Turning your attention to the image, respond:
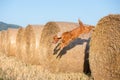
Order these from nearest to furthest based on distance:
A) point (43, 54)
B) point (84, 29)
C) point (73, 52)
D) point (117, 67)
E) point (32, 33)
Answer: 1. point (117, 67)
2. point (84, 29)
3. point (73, 52)
4. point (43, 54)
5. point (32, 33)

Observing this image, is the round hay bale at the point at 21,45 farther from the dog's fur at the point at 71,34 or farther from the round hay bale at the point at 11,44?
the dog's fur at the point at 71,34

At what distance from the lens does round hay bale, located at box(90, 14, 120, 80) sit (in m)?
6.14

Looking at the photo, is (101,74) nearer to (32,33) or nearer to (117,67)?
(117,67)

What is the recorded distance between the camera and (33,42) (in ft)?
37.5

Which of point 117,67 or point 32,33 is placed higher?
point 32,33

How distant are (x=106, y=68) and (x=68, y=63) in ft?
6.55

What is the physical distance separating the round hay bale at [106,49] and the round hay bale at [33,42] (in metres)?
4.29

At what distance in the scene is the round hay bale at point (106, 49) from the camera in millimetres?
6145

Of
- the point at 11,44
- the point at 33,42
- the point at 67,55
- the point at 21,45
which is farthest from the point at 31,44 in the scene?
the point at 11,44

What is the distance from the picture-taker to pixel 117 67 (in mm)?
6020

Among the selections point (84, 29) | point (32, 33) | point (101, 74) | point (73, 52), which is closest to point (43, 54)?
point (32, 33)

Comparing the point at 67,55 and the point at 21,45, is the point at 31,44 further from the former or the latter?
the point at 67,55

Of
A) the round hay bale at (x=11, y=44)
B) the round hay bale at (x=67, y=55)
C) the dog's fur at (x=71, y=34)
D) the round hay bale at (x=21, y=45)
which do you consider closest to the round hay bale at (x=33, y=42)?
the round hay bale at (x=21, y=45)

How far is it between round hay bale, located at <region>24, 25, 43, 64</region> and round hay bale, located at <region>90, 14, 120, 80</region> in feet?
14.1
